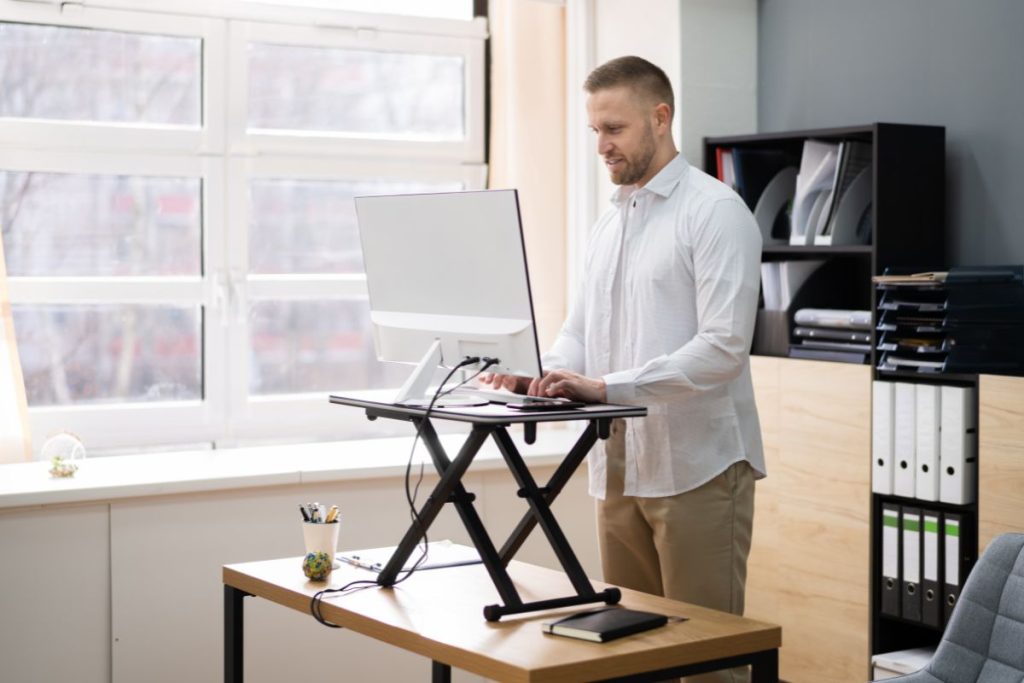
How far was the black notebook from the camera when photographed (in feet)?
6.40

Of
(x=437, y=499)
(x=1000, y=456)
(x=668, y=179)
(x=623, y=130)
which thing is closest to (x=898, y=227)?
(x=1000, y=456)

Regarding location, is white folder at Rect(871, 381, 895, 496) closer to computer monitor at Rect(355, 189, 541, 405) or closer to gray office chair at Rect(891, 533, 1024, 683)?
gray office chair at Rect(891, 533, 1024, 683)

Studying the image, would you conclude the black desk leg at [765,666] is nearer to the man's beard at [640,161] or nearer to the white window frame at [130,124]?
the man's beard at [640,161]

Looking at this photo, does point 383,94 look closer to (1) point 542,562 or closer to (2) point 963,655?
(1) point 542,562

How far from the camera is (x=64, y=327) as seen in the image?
3.80 m

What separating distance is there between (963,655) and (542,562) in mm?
1734

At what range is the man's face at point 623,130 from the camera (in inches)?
96.5

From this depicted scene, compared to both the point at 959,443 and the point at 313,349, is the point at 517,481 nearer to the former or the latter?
the point at 959,443

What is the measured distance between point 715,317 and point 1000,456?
1050 mm

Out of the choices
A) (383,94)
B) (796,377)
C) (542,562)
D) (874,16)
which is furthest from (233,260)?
(874,16)

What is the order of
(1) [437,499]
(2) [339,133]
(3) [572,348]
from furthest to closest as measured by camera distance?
(2) [339,133] < (3) [572,348] < (1) [437,499]

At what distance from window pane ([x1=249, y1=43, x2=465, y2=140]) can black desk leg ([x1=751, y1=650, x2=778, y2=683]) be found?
2640mm

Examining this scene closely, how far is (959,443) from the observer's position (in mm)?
3109

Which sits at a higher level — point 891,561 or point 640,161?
point 640,161
